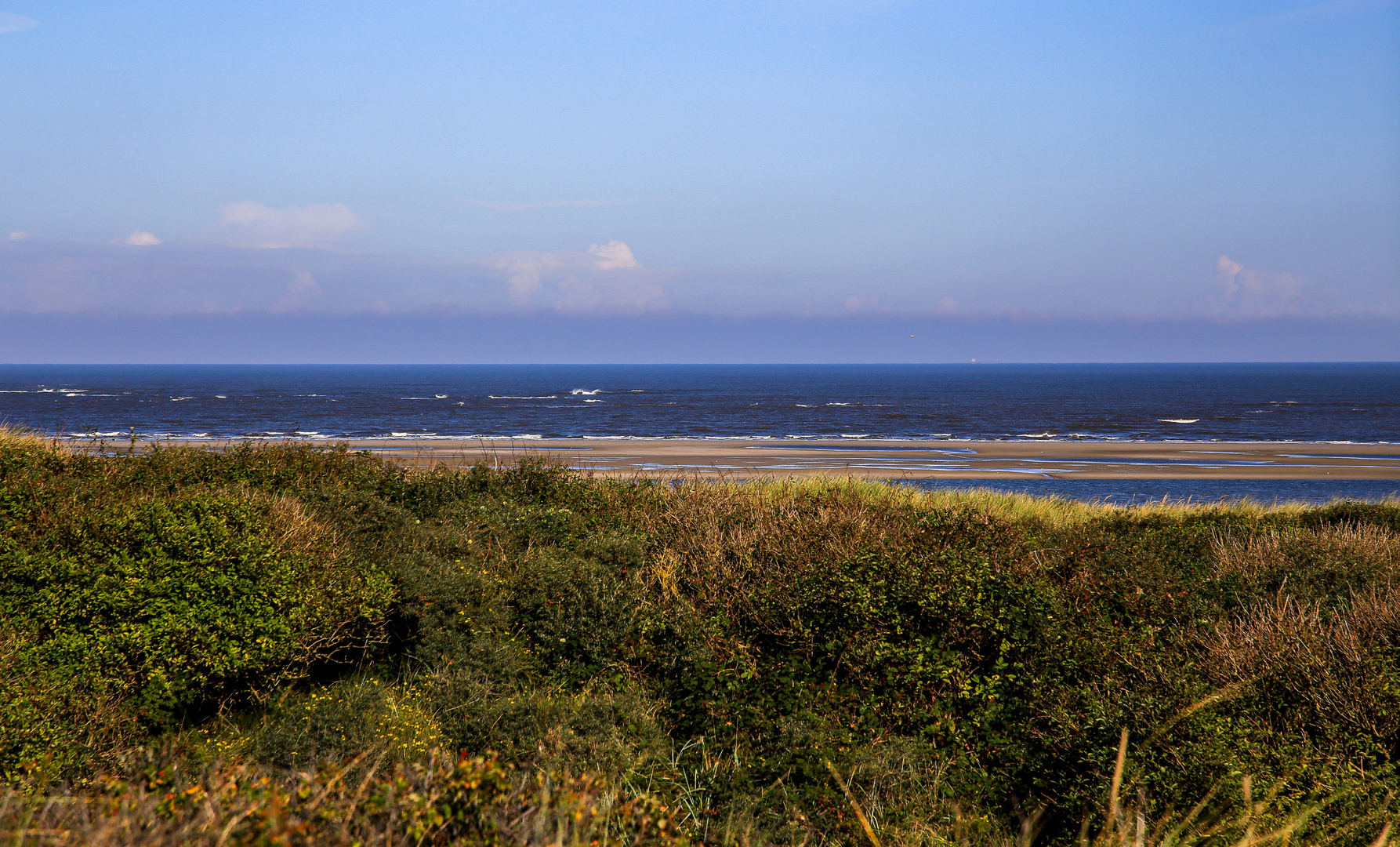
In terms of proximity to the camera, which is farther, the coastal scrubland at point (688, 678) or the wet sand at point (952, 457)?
the wet sand at point (952, 457)

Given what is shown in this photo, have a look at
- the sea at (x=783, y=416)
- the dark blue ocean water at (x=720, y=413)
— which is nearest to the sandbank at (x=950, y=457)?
the sea at (x=783, y=416)

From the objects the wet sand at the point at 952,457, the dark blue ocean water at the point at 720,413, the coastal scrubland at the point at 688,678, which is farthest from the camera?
the dark blue ocean water at the point at 720,413

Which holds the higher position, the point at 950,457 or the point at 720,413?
the point at 720,413

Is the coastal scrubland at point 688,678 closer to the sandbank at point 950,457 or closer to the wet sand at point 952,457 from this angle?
the wet sand at point 952,457

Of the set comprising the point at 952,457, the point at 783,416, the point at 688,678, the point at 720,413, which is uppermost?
the point at 720,413

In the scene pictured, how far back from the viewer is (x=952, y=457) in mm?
37344

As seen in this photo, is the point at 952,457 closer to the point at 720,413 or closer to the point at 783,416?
the point at 783,416

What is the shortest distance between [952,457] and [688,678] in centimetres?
3190

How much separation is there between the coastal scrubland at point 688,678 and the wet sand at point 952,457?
17359 mm

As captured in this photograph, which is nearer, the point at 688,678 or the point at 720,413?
the point at 688,678

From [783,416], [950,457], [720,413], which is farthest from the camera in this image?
[720,413]

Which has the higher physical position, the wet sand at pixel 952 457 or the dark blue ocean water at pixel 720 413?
the dark blue ocean water at pixel 720 413

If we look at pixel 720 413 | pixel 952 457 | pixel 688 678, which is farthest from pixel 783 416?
pixel 688 678

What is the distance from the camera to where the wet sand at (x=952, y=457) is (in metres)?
31.1
